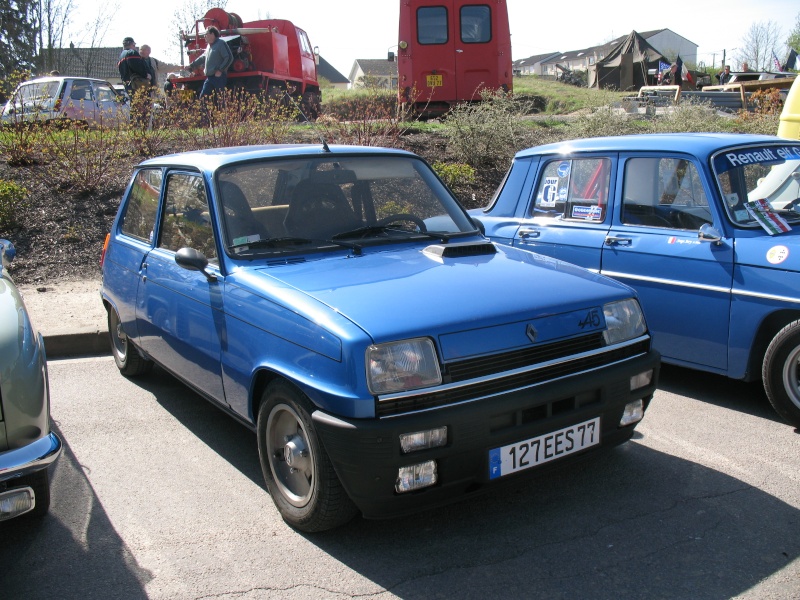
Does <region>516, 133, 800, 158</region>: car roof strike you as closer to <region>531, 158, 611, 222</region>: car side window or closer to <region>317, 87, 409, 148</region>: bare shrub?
<region>531, 158, 611, 222</region>: car side window

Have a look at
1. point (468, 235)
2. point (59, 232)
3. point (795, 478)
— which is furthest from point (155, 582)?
point (59, 232)

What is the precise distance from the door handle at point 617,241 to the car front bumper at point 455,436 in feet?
6.69

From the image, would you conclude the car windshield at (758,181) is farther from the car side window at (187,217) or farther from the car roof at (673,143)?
the car side window at (187,217)

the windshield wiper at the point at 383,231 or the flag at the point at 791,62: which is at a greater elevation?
the flag at the point at 791,62

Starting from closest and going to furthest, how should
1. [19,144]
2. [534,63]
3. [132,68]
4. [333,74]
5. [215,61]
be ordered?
[19,144] < [215,61] < [132,68] < [333,74] < [534,63]

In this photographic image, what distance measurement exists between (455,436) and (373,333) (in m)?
0.51

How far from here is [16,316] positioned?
321 centimetres

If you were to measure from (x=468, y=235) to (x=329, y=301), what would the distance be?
1.52 metres

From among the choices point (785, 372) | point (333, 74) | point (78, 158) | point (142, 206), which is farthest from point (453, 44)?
point (333, 74)

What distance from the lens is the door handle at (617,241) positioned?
16.8ft

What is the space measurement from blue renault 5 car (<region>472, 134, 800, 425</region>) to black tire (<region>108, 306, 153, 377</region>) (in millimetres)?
3042

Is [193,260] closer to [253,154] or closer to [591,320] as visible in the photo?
[253,154]

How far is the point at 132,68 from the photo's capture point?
14945 mm

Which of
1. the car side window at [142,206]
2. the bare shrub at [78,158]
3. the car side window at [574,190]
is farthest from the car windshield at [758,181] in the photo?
the bare shrub at [78,158]
